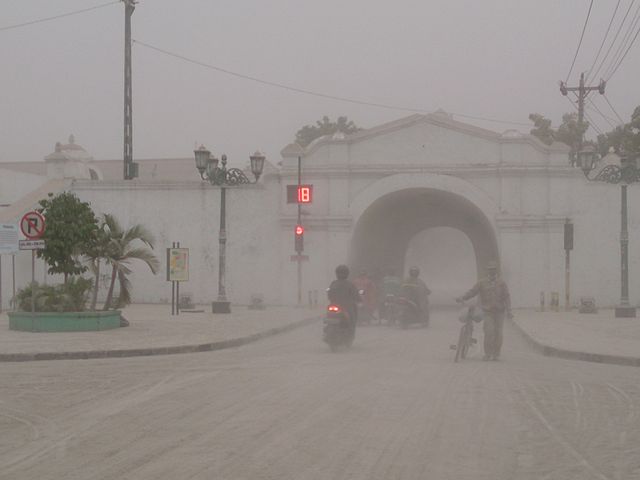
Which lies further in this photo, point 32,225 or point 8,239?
point 8,239

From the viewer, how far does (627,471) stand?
7.51 meters

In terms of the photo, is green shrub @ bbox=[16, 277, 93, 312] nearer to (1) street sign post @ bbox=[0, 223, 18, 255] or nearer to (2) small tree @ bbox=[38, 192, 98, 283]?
(2) small tree @ bbox=[38, 192, 98, 283]

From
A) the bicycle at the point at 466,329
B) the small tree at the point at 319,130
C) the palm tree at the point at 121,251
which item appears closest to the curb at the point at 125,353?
the palm tree at the point at 121,251

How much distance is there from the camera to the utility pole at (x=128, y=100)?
3612 cm

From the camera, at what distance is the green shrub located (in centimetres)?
2155

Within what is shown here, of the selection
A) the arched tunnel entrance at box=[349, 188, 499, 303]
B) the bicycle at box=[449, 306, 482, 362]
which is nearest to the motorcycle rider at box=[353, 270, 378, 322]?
the arched tunnel entrance at box=[349, 188, 499, 303]

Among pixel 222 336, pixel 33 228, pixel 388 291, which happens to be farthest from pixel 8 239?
pixel 388 291

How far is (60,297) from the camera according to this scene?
70.7 feet

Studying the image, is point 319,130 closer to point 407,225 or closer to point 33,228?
point 407,225

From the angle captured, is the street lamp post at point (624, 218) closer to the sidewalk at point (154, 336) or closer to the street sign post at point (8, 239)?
the sidewalk at point (154, 336)

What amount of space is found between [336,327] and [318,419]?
7.88 m

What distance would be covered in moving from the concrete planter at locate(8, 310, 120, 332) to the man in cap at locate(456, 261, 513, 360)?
353 inches

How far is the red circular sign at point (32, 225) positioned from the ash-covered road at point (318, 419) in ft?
15.9

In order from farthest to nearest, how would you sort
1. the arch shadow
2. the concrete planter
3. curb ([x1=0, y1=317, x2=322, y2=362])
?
the arch shadow → the concrete planter → curb ([x1=0, y1=317, x2=322, y2=362])
